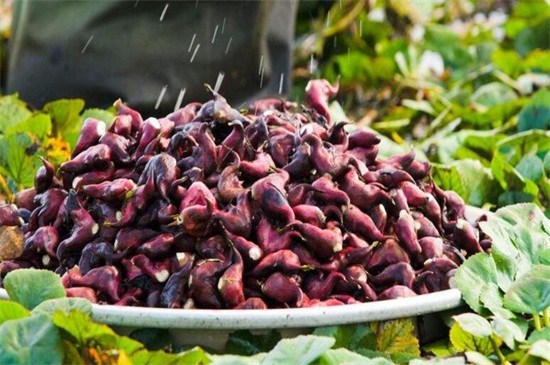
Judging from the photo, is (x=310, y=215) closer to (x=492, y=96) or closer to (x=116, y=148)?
(x=116, y=148)

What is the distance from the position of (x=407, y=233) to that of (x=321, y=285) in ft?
0.45

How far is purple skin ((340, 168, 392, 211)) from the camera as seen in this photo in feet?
3.92

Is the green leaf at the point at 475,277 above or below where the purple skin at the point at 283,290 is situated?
below

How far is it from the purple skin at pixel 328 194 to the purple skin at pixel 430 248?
11 cm

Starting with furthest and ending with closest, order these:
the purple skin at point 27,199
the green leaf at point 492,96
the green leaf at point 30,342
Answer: the green leaf at point 492,96 < the purple skin at point 27,199 < the green leaf at point 30,342

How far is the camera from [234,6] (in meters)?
2.50

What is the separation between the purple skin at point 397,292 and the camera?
1119mm

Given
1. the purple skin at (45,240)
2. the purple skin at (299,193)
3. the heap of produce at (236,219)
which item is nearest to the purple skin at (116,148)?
the heap of produce at (236,219)

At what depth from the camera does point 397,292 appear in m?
1.12

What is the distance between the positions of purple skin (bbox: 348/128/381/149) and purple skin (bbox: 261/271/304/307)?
0.91 ft

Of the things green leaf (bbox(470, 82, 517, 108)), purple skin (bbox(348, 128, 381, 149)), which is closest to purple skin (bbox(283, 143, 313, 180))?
purple skin (bbox(348, 128, 381, 149))

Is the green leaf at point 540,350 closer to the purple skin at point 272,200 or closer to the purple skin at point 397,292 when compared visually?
the purple skin at point 397,292

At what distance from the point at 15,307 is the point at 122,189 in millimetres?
233

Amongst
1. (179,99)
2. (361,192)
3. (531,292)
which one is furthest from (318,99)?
(179,99)
